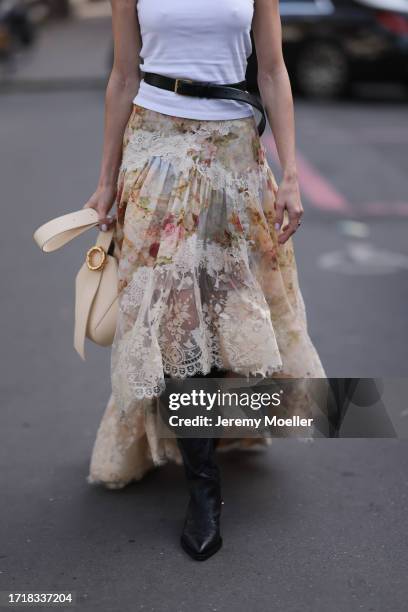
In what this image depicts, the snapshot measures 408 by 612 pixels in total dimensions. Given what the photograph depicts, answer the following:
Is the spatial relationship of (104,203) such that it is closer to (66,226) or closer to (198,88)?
(66,226)

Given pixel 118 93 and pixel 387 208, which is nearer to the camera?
pixel 118 93

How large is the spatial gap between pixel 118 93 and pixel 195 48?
1.05 feet

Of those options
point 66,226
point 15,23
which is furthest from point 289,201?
point 15,23

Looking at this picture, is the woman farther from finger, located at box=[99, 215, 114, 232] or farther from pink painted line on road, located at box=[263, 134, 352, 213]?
pink painted line on road, located at box=[263, 134, 352, 213]

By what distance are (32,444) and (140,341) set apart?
1.13 meters

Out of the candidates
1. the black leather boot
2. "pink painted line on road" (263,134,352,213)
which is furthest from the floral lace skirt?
"pink painted line on road" (263,134,352,213)

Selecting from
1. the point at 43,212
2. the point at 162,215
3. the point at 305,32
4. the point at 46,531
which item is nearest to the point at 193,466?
the point at 46,531

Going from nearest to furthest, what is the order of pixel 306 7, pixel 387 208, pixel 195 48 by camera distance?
pixel 195 48 < pixel 387 208 < pixel 306 7

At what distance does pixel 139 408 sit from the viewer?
135 inches

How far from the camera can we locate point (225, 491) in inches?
145

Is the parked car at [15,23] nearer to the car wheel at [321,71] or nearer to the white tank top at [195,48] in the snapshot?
the car wheel at [321,71]

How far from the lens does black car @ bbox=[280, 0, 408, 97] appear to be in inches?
500

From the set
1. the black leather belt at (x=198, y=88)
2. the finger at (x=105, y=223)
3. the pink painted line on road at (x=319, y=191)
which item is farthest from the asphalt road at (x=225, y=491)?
the black leather belt at (x=198, y=88)

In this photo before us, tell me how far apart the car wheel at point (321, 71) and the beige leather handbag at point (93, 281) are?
10.2m
